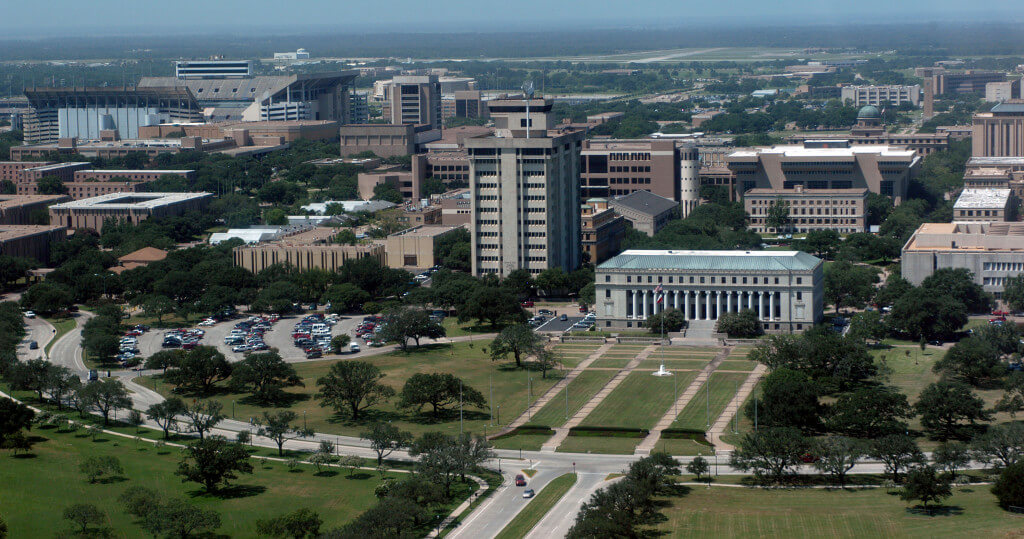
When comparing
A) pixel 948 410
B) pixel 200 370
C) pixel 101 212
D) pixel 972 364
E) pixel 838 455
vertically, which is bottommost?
pixel 838 455

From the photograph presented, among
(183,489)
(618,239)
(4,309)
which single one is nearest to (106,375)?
(4,309)

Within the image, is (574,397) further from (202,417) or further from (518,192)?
(518,192)

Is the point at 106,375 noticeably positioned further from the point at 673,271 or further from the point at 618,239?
the point at 618,239

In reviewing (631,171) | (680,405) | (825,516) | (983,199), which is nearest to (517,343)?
(680,405)

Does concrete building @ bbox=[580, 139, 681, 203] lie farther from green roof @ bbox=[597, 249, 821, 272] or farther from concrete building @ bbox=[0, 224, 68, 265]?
concrete building @ bbox=[0, 224, 68, 265]

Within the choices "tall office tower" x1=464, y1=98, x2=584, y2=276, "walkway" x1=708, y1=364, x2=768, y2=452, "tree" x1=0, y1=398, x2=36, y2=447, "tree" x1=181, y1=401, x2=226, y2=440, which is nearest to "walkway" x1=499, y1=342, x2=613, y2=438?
"walkway" x1=708, y1=364, x2=768, y2=452

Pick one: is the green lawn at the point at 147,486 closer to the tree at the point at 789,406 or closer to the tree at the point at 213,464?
the tree at the point at 213,464

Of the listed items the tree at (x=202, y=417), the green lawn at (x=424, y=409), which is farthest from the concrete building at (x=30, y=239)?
the tree at (x=202, y=417)
